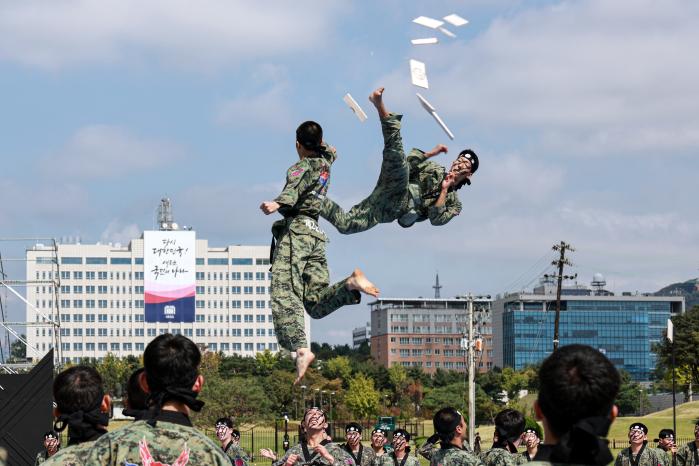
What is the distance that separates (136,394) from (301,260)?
3.84 metres

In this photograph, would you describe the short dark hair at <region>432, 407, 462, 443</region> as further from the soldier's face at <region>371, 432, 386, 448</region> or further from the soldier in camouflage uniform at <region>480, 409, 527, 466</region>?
the soldier's face at <region>371, 432, 386, 448</region>

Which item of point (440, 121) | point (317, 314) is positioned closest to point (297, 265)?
point (317, 314)

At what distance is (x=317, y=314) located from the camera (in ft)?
31.0

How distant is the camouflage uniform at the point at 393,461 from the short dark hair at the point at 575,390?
10487 millimetres

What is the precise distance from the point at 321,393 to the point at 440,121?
8646 cm

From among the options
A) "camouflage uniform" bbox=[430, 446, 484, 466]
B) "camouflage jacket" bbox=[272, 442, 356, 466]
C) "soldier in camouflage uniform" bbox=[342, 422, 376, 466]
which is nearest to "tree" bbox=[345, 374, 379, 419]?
"soldier in camouflage uniform" bbox=[342, 422, 376, 466]

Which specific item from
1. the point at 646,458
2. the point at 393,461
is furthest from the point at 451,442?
the point at 646,458

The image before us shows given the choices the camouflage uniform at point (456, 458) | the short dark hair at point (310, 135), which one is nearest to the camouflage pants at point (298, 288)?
the short dark hair at point (310, 135)

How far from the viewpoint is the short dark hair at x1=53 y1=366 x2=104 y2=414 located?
5703 mm

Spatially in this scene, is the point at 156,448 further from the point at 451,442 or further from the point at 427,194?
the point at 451,442

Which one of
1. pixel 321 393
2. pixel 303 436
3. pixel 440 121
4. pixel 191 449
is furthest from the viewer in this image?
pixel 321 393

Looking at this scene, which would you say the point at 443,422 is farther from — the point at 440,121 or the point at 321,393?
the point at 321,393

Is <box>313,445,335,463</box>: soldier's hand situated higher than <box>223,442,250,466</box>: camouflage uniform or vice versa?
<box>313,445,335,463</box>: soldier's hand

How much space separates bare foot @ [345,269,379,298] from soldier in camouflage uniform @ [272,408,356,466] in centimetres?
226
